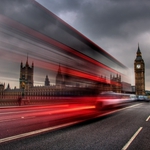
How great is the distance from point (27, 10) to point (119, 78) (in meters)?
11.4

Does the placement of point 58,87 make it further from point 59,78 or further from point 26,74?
point 26,74

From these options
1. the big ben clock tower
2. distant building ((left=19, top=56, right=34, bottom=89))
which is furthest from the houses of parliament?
the big ben clock tower

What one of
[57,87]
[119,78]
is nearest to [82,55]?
[57,87]

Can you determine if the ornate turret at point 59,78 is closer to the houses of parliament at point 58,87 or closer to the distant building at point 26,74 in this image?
the houses of parliament at point 58,87

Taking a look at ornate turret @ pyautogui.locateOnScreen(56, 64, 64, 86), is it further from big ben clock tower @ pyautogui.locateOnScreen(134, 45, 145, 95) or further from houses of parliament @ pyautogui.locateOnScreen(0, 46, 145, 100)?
big ben clock tower @ pyautogui.locateOnScreen(134, 45, 145, 95)

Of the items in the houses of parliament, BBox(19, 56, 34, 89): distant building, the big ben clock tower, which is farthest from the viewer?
the big ben clock tower

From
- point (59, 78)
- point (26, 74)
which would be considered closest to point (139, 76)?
point (59, 78)

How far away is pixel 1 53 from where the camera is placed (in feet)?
19.3

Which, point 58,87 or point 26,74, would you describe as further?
point 58,87

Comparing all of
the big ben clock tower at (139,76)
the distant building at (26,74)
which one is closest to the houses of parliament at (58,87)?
the distant building at (26,74)

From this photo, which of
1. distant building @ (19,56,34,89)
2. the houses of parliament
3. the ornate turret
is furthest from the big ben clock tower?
distant building @ (19,56,34,89)

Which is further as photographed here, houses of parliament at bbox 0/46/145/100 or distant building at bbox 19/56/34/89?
houses of parliament at bbox 0/46/145/100

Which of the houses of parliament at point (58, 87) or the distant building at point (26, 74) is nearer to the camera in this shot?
the distant building at point (26, 74)

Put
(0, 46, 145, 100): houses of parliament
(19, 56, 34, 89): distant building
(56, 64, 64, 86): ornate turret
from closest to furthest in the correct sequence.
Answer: (19, 56, 34, 89): distant building, (0, 46, 145, 100): houses of parliament, (56, 64, 64, 86): ornate turret
